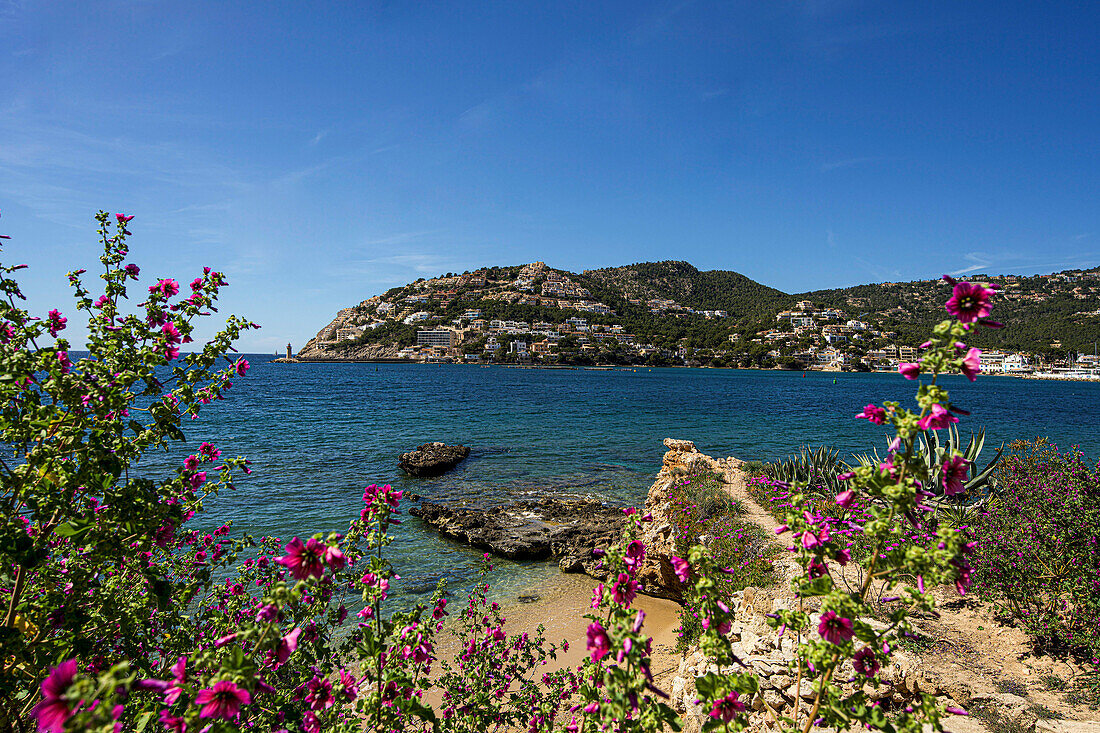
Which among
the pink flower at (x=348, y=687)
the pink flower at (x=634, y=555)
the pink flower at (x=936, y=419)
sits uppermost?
the pink flower at (x=936, y=419)

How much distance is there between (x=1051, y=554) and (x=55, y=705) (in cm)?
794

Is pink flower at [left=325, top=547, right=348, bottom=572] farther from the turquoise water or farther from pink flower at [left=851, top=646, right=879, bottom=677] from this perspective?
the turquoise water

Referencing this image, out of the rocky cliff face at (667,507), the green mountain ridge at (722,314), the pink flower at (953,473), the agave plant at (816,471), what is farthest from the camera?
the green mountain ridge at (722,314)

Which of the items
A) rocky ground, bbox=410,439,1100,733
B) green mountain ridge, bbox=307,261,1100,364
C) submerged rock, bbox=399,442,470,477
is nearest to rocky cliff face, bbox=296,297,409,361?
green mountain ridge, bbox=307,261,1100,364

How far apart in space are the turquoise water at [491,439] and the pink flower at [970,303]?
936 cm

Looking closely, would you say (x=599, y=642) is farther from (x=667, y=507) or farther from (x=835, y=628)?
(x=667, y=507)

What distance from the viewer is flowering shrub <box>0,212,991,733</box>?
1812mm

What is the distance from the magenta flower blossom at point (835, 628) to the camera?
1.93 m

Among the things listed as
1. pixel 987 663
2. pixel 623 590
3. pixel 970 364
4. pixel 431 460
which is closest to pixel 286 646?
pixel 623 590

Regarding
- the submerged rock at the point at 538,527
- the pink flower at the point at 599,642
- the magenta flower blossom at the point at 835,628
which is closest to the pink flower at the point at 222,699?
the pink flower at the point at 599,642

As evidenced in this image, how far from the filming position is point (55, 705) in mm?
1295

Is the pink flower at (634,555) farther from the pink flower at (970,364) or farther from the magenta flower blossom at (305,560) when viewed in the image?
the pink flower at (970,364)

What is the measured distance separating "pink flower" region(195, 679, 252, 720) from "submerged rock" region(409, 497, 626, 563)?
8.80 m

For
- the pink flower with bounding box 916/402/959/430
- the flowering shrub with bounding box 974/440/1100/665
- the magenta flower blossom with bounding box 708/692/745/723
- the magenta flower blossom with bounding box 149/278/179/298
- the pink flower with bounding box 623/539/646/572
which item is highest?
the magenta flower blossom with bounding box 149/278/179/298
